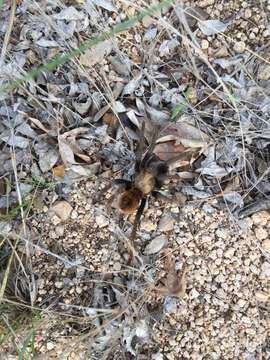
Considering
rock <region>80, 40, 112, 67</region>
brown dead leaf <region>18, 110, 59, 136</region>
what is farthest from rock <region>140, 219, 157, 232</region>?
rock <region>80, 40, 112, 67</region>

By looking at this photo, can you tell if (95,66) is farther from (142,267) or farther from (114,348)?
(114,348)

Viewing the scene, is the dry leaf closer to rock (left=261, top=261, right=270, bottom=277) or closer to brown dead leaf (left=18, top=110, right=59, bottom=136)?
brown dead leaf (left=18, top=110, right=59, bottom=136)

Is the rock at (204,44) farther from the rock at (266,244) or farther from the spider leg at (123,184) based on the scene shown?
the rock at (266,244)

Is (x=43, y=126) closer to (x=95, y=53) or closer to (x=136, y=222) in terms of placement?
(x=95, y=53)

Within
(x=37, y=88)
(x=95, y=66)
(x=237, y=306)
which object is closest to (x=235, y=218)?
(x=237, y=306)

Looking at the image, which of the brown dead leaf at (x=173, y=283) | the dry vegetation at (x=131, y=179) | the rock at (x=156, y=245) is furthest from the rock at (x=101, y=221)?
the brown dead leaf at (x=173, y=283)

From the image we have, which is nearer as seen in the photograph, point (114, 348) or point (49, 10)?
point (114, 348)
